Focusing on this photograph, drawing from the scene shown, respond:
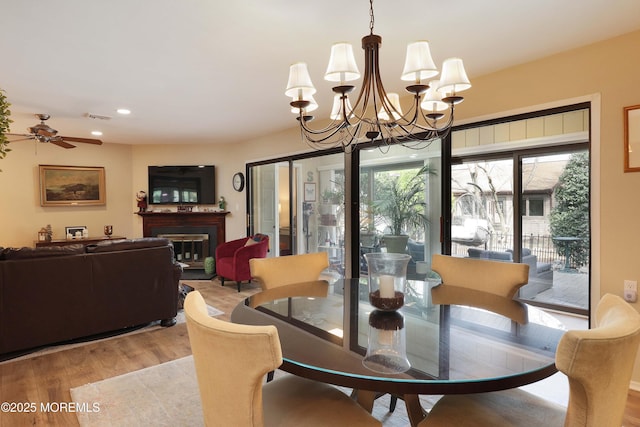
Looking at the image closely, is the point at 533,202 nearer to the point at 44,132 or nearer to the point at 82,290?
the point at 82,290

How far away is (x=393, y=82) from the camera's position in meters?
3.30

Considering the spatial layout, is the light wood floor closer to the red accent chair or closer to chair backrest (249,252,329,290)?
chair backrest (249,252,329,290)

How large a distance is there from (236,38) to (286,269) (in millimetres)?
1626

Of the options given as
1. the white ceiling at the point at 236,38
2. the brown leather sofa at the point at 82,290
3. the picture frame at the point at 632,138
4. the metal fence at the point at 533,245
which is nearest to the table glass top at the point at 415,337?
the picture frame at the point at 632,138

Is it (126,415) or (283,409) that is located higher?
(283,409)

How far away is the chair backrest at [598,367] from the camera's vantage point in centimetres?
89

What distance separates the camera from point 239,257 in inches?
197

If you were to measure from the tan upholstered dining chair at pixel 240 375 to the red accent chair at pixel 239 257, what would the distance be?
149 inches

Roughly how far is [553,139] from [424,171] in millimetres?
1673

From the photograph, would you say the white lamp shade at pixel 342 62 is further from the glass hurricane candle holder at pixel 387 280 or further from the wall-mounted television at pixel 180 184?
the wall-mounted television at pixel 180 184

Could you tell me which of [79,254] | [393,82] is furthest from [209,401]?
[393,82]

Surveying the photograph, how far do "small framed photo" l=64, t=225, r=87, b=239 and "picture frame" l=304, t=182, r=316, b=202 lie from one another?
4.01m

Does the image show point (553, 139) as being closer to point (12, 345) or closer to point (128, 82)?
point (128, 82)

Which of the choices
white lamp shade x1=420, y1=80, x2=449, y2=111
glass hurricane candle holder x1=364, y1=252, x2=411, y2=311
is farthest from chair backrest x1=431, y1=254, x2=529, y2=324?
white lamp shade x1=420, y1=80, x2=449, y2=111
